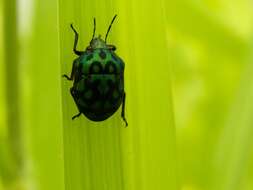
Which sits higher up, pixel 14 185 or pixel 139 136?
pixel 139 136

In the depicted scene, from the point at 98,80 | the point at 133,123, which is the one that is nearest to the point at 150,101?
the point at 133,123

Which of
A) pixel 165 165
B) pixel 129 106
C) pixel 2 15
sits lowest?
pixel 165 165

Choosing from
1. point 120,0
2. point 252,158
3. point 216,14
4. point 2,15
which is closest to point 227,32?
point 216,14

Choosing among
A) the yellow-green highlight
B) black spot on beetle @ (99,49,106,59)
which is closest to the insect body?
black spot on beetle @ (99,49,106,59)

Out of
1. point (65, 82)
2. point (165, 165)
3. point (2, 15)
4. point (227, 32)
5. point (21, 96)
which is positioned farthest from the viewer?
point (21, 96)

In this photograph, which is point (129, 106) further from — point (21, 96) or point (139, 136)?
point (21, 96)

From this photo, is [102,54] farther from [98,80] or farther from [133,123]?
[133,123]
